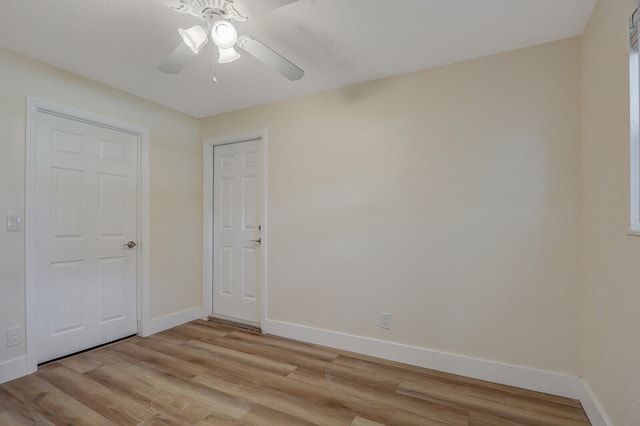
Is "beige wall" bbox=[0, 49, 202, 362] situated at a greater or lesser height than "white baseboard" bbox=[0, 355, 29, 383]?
greater

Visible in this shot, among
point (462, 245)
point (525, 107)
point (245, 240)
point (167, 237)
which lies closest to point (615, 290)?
point (462, 245)

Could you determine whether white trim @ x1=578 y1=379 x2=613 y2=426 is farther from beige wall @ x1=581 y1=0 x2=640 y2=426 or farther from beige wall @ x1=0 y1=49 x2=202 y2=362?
beige wall @ x1=0 y1=49 x2=202 y2=362

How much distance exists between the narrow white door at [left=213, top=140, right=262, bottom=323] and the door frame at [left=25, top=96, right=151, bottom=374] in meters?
0.75

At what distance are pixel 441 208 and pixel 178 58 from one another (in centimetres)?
207

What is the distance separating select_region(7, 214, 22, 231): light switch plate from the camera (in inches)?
85.9

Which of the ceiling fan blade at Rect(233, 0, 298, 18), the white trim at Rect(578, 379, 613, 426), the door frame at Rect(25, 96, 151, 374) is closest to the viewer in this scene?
the ceiling fan blade at Rect(233, 0, 298, 18)

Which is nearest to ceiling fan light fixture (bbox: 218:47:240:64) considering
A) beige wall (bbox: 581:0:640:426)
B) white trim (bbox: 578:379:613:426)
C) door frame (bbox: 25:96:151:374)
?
door frame (bbox: 25:96:151:374)

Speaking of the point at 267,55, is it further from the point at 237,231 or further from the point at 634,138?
the point at 237,231

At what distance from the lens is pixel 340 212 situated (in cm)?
279

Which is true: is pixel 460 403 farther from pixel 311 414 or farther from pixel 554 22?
pixel 554 22

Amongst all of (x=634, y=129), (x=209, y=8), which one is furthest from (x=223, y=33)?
(x=634, y=129)

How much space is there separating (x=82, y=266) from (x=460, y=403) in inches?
124

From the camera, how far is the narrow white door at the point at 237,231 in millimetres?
3324

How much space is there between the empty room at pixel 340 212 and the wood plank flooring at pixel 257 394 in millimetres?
19
